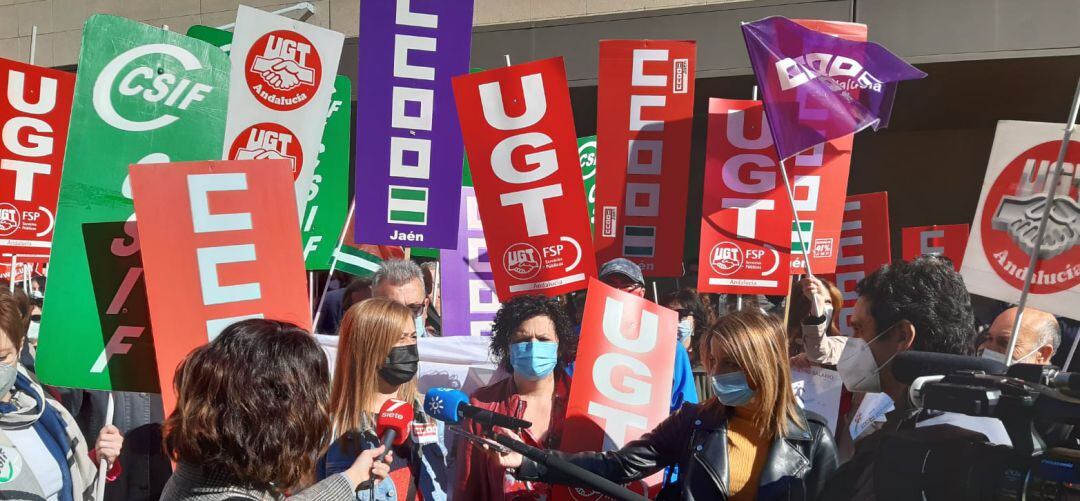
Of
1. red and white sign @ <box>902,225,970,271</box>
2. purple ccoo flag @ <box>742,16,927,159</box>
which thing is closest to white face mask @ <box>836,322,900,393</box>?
purple ccoo flag @ <box>742,16,927,159</box>

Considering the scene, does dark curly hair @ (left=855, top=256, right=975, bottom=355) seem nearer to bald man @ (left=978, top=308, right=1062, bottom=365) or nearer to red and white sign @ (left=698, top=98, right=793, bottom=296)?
bald man @ (left=978, top=308, right=1062, bottom=365)

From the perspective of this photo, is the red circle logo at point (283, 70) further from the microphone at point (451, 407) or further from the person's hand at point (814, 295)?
the person's hand at point (814, 295)

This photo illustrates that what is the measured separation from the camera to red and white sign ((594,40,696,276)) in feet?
17.1

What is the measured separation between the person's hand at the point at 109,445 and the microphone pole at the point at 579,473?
155 centimetres

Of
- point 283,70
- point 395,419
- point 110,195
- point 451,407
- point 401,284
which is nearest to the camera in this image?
point 451,407

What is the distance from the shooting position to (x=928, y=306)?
3.73 meters

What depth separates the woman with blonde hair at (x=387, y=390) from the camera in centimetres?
313

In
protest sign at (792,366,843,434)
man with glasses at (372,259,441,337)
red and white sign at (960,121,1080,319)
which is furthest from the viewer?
man with glasses at (372,259,441,337)

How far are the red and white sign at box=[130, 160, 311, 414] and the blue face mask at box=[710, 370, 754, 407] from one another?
1420 millimetres

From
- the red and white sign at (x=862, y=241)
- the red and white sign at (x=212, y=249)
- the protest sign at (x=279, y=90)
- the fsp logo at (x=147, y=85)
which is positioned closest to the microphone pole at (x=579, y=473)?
the red and white sign at (x=212, y=249)

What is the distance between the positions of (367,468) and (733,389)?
1148mm

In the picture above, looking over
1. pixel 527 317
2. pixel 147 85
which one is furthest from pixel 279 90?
pixel 527 317

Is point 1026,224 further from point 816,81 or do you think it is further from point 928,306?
point 816,81

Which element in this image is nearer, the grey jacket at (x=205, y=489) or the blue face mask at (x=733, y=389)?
the grey jacket at (x=205, y=489)
